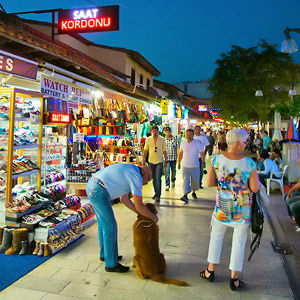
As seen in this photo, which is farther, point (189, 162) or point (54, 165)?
point (189, 162)

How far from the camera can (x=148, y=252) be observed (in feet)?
12.5

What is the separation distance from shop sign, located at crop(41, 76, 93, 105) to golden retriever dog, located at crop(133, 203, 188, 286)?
11.8ft

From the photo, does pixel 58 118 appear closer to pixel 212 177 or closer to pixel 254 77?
pixel 212 177

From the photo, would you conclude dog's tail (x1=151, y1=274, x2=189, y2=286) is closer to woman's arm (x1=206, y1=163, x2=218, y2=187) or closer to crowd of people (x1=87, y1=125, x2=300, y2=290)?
crowd of people (x1=87, y1=125, x2=300, y2=290)

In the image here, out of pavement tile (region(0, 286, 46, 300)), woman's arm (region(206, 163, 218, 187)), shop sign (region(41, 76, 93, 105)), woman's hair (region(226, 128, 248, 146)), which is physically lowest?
pavement tile (region(0, 286, 46, 300))

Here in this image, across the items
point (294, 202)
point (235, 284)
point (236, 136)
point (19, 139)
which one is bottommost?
point (235, 284)

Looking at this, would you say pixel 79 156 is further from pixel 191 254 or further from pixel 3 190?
pixel 191 254

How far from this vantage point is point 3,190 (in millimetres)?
5395

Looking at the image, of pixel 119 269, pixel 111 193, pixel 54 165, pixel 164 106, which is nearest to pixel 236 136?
pixel 111 193

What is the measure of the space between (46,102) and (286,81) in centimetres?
1713

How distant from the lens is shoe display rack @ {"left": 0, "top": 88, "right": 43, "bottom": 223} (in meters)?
5.25

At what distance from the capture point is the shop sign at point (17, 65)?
16.0ft

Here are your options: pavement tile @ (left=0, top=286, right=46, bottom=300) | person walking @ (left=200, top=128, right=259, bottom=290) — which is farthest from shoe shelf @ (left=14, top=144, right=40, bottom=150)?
person walking @ (left=200, top=128, right=259, bottom=290)

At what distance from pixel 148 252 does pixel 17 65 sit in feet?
12.2
